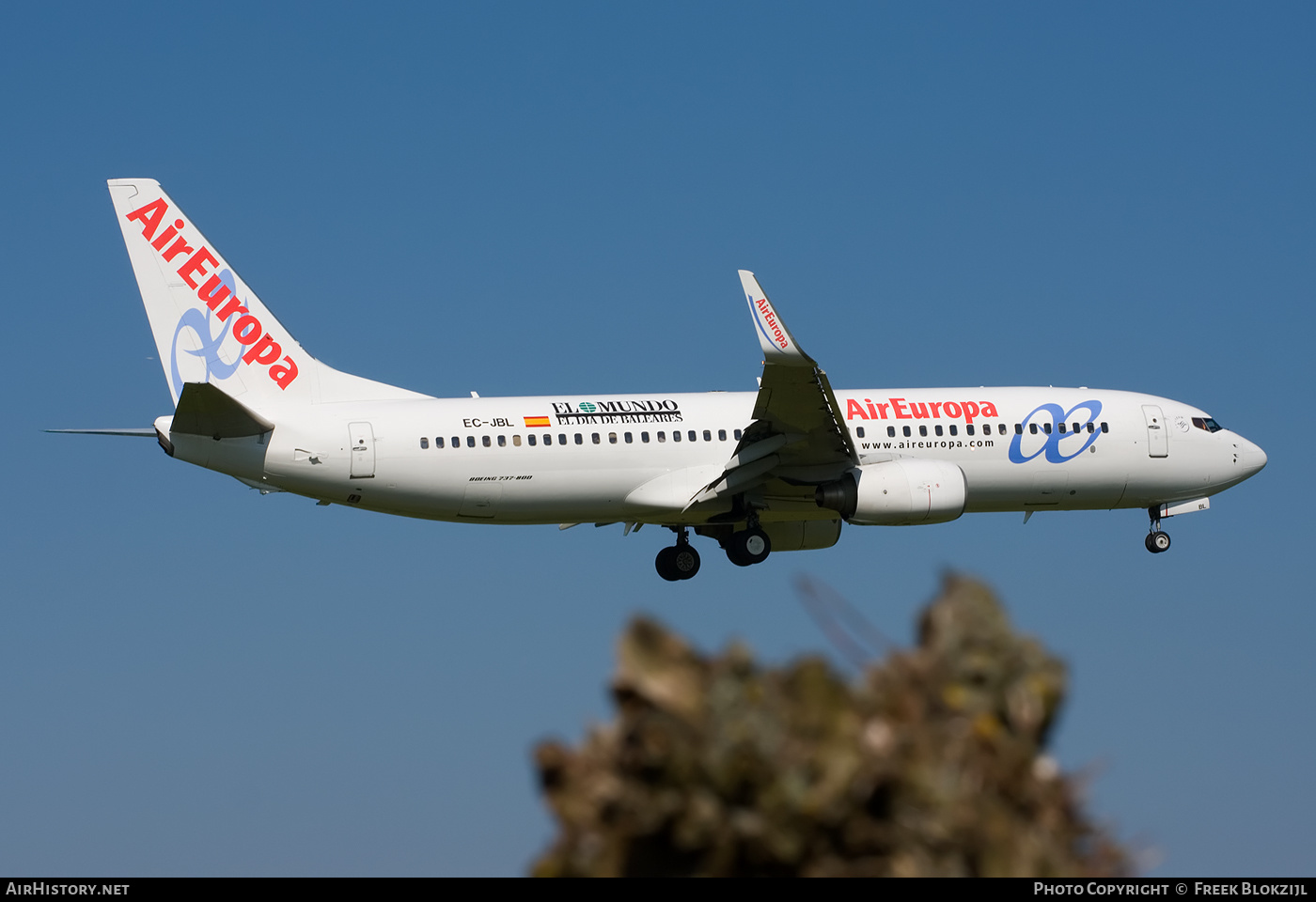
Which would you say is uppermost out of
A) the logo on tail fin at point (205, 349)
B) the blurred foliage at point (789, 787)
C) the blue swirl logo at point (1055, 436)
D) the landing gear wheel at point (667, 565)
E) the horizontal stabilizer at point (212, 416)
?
the logo on tail fin at point (205, 349)

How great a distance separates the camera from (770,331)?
38812 mm

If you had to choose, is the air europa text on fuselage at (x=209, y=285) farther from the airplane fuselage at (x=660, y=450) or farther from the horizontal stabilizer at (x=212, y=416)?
the horizontal stabilizer at (x=212, y=416)

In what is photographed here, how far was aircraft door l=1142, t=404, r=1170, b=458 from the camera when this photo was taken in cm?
4669

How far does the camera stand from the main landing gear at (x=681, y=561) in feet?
155

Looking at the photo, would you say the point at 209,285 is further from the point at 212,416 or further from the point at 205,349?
the point at 212,416

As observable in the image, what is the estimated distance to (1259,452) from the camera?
49.7 metres

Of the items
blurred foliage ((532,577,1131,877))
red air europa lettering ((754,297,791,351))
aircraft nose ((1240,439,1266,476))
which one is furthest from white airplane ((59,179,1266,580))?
blurred foliage ((532,577,1131,877))

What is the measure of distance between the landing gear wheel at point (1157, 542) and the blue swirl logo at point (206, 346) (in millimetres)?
27776

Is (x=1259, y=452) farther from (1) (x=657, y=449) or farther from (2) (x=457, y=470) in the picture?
(2) (x=457, y=470)

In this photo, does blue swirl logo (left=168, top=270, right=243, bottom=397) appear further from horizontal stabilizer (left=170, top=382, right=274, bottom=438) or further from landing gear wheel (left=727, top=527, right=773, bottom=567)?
landing gear wheel (left=727, top=527, right=773, bottom=567)

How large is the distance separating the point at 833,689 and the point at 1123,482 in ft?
144

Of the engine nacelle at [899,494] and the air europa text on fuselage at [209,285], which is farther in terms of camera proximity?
the engine nacelle at [899,494]

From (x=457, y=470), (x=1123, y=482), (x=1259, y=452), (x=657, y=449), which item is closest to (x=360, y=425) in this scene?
(x=457, y=470)

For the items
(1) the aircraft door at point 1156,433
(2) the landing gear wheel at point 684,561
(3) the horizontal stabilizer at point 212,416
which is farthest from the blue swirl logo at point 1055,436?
(3) the horizontal stabilizer at point 212,416
